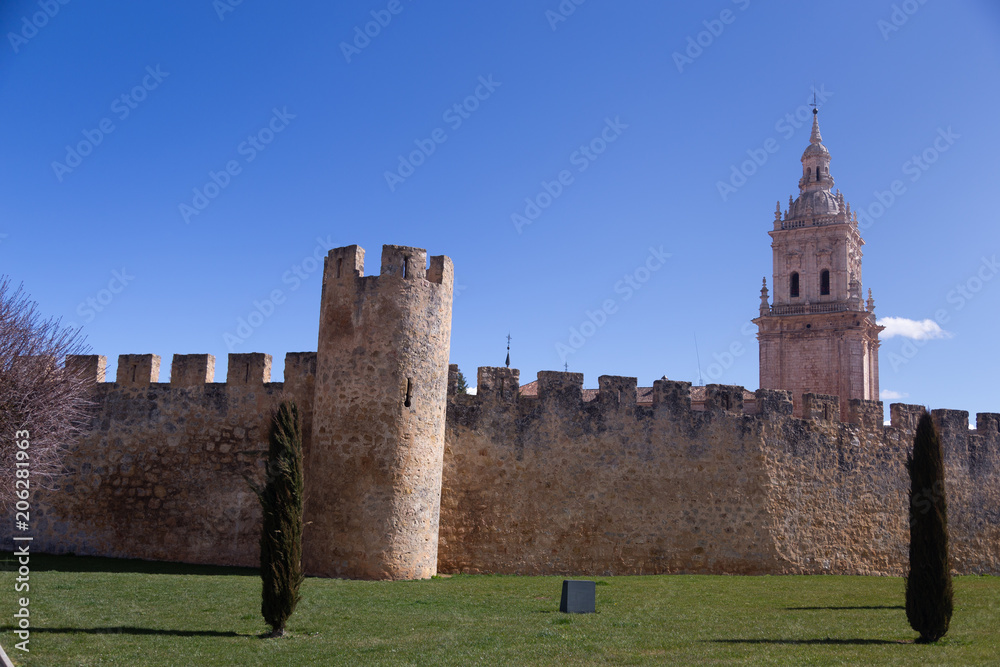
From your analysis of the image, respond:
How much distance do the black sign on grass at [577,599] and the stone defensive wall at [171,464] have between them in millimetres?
7766

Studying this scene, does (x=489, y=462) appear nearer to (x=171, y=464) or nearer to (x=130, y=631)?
(x=171, y=464)

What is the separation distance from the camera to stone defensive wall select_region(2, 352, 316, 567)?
19.2 meters

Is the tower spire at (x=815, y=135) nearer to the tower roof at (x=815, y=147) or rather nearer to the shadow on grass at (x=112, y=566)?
the tower roof at (x=815, y=147)

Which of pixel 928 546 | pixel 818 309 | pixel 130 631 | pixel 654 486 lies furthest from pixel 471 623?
pixel 818 309

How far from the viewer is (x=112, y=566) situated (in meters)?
18.0

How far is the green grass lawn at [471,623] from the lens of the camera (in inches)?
395

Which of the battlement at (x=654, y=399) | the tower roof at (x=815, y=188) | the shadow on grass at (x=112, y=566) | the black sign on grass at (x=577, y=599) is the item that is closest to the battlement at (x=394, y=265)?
the battlement at (x=654, y=399)

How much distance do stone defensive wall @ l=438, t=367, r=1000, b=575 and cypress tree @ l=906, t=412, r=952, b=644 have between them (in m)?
7.33

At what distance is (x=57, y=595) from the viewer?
13.8 m

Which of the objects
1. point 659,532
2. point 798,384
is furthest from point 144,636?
point 798,384

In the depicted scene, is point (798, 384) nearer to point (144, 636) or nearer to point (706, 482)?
point (706, 482)

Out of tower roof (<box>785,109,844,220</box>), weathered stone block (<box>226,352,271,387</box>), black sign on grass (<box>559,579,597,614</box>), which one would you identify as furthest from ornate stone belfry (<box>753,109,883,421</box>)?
black sign on grass (<box>559,579,597,614</box>)

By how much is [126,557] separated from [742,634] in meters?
13.8

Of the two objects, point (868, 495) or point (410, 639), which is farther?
point (868, 495)
